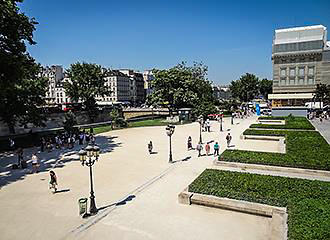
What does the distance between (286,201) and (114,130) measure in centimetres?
3302

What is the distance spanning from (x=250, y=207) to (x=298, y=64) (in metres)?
79.2

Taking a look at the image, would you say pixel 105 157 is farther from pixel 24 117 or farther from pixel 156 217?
pixel 24 117

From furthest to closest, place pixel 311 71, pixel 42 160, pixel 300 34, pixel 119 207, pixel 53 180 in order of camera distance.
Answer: pixel 300 34 < pixel 311 71 < pixel 42 160 < pixel 53 180 < pixel 119 207

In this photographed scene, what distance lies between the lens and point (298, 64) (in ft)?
253

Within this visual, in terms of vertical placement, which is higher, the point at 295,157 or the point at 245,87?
the point at 245,87

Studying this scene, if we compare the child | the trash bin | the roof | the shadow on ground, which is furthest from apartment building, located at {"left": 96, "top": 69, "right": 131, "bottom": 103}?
the trash bin

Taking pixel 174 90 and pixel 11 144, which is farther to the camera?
pixel 174 90

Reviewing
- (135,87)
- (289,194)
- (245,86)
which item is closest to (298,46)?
(245,86)

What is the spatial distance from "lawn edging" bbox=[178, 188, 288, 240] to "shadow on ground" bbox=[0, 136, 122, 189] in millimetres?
11865

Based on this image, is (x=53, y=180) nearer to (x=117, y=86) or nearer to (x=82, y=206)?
(x=82, y=206)

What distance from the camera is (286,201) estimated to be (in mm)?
10648

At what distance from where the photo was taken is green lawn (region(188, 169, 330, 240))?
27.4ft

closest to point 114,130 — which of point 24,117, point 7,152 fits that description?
point 24,117

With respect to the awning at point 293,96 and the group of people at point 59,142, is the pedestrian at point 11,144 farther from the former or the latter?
the awning at point 293,96
